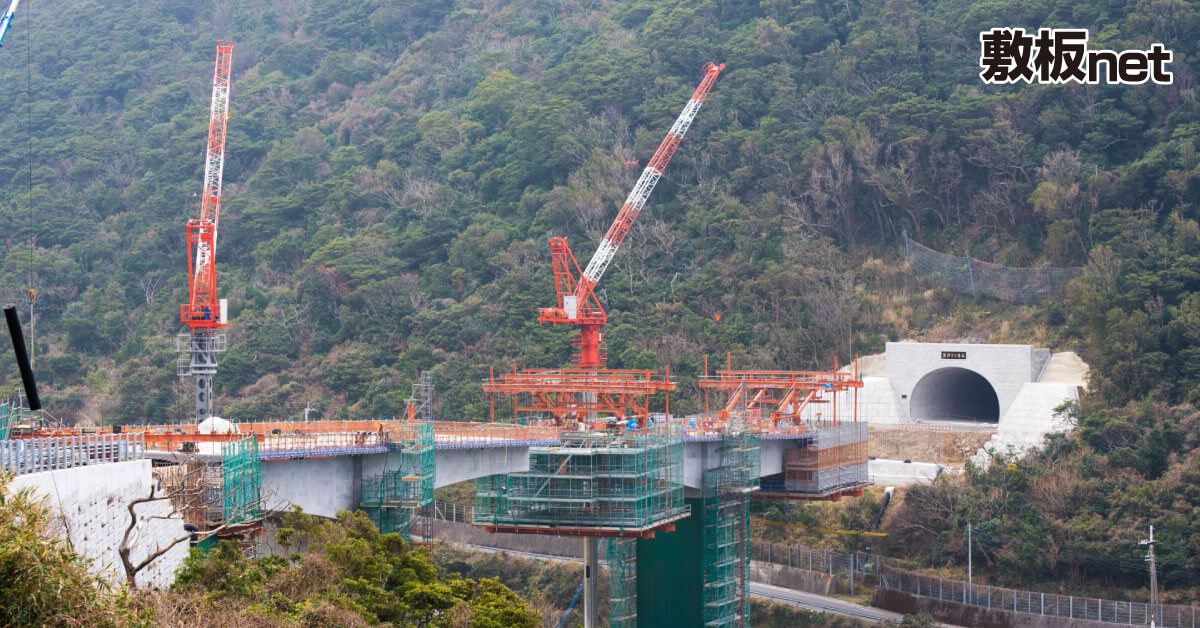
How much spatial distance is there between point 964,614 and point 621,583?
16.3m

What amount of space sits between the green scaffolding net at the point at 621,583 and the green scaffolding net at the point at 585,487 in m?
3.92

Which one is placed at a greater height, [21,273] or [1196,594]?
[21,273]

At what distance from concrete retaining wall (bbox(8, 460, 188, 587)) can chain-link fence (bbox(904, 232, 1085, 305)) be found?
193 ft

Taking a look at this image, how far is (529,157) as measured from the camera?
97.8 meters

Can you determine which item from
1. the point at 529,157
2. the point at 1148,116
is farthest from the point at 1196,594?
the point at 529,157

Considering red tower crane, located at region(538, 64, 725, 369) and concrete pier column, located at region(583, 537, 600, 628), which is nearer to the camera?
concrete pier column, located at region(583, 537, 600, 628)

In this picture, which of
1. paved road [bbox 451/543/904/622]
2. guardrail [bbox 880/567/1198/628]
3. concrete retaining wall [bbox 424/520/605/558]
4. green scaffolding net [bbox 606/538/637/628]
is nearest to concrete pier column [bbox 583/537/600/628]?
green scaffolding net [bbox 606/538/637/628]

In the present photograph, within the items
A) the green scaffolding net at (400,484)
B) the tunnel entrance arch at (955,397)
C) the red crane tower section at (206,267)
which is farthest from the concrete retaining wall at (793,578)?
the red crane tower section at (206,267)

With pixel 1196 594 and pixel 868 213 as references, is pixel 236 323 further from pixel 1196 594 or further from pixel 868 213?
pixel 1196 594

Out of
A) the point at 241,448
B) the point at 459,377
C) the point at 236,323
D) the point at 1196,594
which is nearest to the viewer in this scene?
the point at 241,448

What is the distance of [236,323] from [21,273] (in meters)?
17.3

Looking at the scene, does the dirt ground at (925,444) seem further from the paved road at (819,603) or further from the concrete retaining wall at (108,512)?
the concrete retaining wall at (108,512)

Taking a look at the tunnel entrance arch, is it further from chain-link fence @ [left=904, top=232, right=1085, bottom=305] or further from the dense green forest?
chain-link fence @ [left=904, top=232, right=1085, bottom=305]

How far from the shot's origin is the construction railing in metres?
22.3
